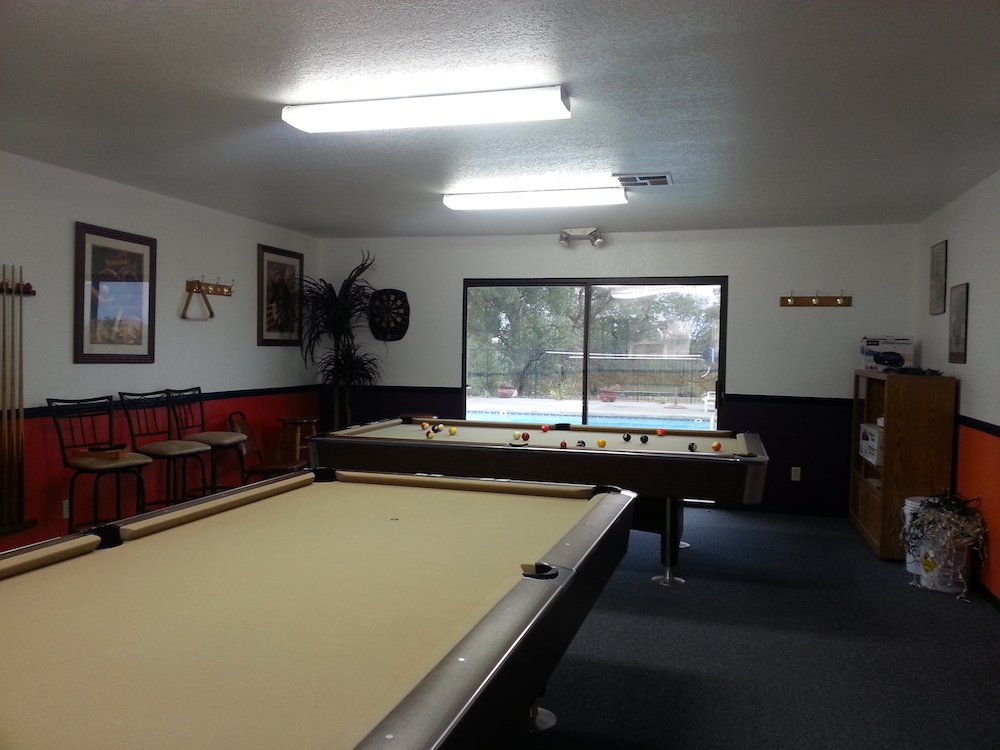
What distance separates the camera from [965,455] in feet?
14.9

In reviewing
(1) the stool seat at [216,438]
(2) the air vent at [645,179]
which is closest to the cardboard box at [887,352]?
(2) the air vent at [645,179]

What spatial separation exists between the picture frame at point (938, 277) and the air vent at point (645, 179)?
6.96ft

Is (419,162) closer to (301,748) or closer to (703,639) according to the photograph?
(703,639)

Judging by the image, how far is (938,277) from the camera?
5.32 m

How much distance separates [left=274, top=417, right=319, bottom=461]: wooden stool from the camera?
6.29 metres

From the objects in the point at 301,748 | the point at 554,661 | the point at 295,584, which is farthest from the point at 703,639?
the point at 301,748

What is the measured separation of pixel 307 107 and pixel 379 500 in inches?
73.4

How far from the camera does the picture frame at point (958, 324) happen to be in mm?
4641

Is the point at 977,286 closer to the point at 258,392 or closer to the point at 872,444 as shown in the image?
the point at 872,444

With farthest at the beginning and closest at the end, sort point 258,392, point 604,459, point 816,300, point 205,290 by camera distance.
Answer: point 258,392
point 816,300
point 205,290
point 604,459

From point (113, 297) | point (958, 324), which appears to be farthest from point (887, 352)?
point (113, 297)

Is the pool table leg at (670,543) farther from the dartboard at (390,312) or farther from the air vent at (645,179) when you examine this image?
the dartboard at (390,312)

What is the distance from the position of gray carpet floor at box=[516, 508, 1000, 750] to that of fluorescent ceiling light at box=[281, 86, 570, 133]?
2.39m

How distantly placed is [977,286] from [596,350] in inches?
126
